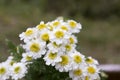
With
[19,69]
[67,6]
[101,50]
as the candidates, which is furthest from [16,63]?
[67,6]

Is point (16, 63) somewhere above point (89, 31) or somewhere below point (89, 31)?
below

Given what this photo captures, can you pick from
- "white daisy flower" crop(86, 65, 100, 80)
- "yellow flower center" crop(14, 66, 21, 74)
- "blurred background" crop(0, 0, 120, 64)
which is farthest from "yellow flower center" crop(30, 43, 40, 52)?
"blurred background" crop(0, 0, 120, 64)

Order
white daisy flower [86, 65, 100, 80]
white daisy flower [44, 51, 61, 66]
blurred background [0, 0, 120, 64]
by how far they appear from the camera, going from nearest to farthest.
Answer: white daisy flower [44, 51, 61, 66]
white daisy flower [86, 65, 100, 80]
blurred background [0, 0, 120, 64]

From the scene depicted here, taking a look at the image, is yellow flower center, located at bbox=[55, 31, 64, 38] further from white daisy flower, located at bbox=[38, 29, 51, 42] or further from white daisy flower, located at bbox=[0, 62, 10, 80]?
white daisy flower, located at bbox=[0, 62, 10, 80]

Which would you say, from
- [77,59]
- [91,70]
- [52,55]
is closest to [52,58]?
[52,55]

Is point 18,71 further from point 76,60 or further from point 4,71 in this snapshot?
point 76,60

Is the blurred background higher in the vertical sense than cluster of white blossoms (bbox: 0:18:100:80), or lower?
higher

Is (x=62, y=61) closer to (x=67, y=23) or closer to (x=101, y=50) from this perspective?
(x=67, y=23)
